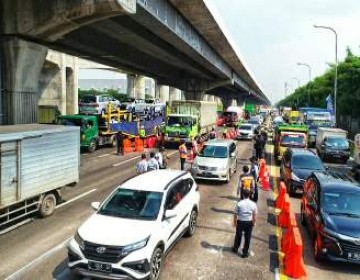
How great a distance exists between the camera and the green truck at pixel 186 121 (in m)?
36.7

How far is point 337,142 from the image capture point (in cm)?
3269

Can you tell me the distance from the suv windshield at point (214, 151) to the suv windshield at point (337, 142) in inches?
510

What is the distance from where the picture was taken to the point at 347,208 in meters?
12.1

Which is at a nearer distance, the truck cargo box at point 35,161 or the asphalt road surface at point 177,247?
the asphalt road surface at point 177,247

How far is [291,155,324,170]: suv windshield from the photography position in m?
20.0

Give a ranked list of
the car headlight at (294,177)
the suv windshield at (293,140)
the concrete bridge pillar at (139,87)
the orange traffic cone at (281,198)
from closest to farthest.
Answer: the orange traffic cone at (281,198) → the car headlight at (294,177) → the suv windshield at (293,140) → the concrete bridge pillar at (139,87)

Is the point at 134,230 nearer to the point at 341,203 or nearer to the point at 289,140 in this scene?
the point at 341,203

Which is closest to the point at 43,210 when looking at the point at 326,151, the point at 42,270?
the point at 42,270

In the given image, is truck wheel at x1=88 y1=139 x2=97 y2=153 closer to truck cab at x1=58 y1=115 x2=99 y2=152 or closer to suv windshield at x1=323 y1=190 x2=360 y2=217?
truck cab at x1=58 y1=115 x2=99 y2=152

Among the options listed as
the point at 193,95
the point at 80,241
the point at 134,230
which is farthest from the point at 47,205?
the point at 193,95

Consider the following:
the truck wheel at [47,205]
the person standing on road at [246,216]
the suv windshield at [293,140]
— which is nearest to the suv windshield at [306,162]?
the suv windshield at [293,140]

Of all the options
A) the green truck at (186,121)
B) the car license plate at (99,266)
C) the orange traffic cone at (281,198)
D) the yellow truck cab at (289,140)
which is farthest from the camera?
the green truck at (186,121)

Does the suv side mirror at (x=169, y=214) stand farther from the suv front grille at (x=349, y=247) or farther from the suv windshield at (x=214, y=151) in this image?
the suv windshield at (x=214, y=151)

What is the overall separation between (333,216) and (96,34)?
69.2 feet
